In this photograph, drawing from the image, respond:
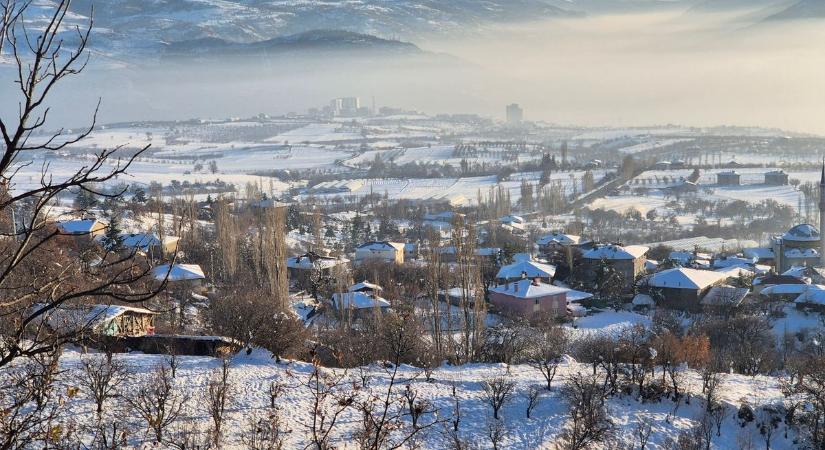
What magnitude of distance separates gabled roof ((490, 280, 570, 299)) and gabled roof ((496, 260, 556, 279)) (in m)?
1.24

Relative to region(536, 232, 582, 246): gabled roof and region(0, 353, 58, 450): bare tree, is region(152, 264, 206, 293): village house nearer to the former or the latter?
region(0, 353, 58, 450): bare tree

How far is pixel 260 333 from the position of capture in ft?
35.6

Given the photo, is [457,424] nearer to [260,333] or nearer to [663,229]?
[260,333]

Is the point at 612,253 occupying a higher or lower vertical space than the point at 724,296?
higher

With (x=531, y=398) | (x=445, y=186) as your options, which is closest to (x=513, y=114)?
(x=445, y=186)

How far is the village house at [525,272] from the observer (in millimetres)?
18773

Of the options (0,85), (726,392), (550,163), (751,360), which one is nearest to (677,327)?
(751,360)

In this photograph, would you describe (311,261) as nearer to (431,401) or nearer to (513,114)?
(431,401)

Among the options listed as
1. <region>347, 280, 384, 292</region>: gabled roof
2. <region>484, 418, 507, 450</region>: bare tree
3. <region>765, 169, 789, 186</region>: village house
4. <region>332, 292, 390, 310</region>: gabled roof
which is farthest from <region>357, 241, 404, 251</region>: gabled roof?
<region>765, 169, 789, 186</region>: village house

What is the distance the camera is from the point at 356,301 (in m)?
16.1

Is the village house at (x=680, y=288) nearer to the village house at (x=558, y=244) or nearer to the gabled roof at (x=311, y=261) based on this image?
the village house at (x=558, y=244)

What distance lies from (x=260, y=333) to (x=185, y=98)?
10758 centimetres

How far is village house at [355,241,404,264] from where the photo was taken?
70.8 feet

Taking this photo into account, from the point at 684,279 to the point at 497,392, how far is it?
9.99m
